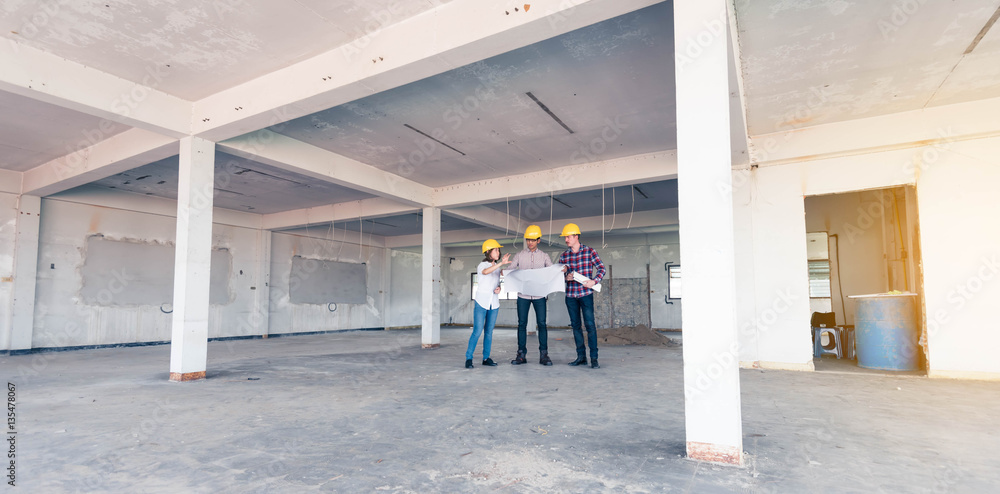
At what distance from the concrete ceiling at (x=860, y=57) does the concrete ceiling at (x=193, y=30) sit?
2666 millimetres

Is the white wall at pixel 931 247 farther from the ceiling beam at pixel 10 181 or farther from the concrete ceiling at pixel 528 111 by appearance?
the ceiling beam at pixel 10 181

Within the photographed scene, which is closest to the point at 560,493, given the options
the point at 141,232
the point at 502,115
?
the point at 502,115

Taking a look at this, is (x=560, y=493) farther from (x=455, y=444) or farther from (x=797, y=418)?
(x=797, y=418)

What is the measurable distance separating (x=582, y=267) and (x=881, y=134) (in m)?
3.79

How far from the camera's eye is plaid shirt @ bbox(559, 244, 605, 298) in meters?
5.89

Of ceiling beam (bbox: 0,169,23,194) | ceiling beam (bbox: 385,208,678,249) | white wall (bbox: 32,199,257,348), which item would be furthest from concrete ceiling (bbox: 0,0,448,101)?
white wall (bbox: 32,199,257,348)

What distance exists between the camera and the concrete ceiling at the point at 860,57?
3.59 metres

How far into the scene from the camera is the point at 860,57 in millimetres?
4277

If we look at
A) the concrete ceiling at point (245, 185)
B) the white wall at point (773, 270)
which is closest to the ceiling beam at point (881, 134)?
the white wall at point (773, 270)

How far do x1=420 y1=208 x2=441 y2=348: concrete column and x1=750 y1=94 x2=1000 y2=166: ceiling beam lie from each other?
568 cm

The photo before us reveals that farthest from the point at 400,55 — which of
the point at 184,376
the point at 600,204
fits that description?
the point at 600,204

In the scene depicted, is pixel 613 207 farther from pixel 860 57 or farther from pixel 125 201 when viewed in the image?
pixel 125 201

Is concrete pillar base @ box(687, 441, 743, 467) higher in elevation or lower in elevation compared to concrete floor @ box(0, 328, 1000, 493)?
higher

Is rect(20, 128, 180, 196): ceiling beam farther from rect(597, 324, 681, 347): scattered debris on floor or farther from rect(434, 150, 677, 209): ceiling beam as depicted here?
rect(597, 324, 681, 347): scattered debris on floor
